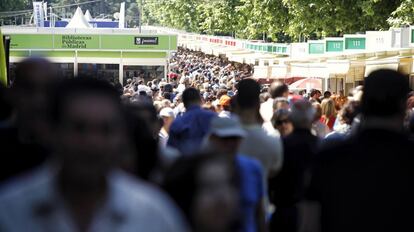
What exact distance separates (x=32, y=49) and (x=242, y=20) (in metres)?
32.2

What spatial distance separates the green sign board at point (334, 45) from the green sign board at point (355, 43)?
2.58ft

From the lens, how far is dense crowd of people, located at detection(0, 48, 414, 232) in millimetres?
3678

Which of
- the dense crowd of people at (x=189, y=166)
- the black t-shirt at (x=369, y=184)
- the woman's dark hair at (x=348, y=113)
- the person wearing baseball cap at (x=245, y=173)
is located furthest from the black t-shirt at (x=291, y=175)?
the woman's dark hair at (x=348, y=113)

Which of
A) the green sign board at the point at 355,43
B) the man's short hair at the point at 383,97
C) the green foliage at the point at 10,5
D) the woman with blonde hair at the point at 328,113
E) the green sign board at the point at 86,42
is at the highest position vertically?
the man's short hair at the point at 383,97

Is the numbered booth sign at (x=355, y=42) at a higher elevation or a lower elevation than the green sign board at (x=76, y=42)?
higher

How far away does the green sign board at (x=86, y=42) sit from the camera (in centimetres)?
4022

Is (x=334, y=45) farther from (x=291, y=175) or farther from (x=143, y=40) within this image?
(x=291, y=175)

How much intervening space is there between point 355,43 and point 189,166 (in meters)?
33.0

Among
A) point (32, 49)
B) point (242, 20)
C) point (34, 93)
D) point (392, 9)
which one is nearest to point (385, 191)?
point (34, 93)

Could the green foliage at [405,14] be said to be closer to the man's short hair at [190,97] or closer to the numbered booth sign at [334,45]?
the numbered booth sign at [334,45]

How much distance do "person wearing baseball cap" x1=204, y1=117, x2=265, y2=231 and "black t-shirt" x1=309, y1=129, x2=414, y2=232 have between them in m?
0.58

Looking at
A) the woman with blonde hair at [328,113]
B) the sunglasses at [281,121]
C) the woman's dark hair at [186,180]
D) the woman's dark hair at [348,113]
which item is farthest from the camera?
the woman with blonde hair at [328,113]

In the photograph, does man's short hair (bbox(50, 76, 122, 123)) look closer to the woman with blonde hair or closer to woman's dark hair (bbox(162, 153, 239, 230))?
woman's dark hair (bbox(162, 153, 239, 230))

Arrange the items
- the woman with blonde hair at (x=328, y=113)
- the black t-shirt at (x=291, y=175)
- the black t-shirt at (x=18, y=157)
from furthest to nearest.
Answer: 1. the woman with blonde hair at (x=328, y=113)
2. the black t-shirt at (x=291, y=175)
3. the black t-shirt at (x=18, y=157)
